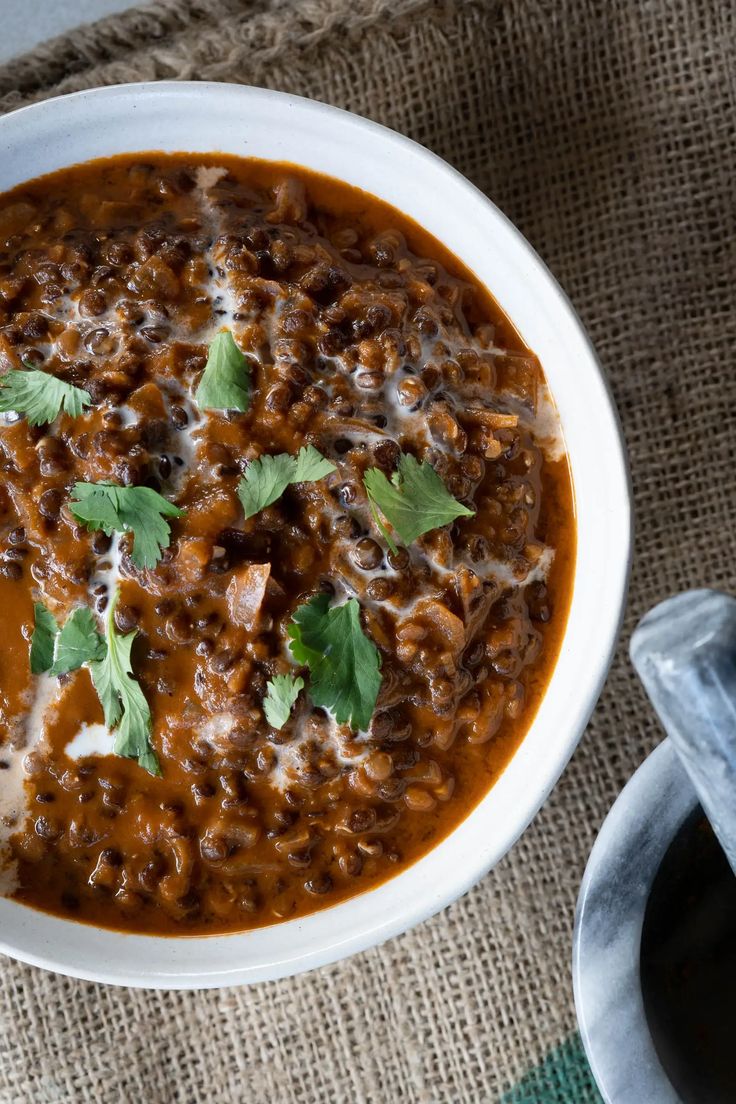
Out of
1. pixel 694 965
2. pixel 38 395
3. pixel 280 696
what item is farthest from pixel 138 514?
pixel 694 965

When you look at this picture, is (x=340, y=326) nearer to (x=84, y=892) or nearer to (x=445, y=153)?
(x=445, y=153)

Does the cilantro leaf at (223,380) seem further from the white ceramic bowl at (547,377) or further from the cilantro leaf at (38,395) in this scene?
the white ceramic bowl at (547,377)

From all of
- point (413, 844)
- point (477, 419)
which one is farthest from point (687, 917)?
point (477, 419)

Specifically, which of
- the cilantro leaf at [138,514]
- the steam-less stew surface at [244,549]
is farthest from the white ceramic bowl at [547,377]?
the cilantro leaf at [138,514]

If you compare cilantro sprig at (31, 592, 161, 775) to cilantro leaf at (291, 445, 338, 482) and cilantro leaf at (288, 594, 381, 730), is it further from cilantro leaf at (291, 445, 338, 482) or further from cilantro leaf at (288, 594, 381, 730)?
cilantro leaf at (291, 445, 338, 482)

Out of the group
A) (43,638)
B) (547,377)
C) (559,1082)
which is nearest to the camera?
(43,638)

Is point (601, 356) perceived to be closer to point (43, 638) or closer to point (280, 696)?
point (280, 696)
